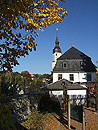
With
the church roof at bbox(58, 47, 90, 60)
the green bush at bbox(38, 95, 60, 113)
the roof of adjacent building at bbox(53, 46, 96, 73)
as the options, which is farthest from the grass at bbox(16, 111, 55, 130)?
the church roof at bbox(58, 47, 90, 60)

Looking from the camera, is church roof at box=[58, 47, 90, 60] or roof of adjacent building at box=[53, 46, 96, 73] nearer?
roof of adjacent building at box=[53, 46, 96, 73]

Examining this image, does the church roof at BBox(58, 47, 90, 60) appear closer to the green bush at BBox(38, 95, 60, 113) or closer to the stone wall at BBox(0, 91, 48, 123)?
the green bush at BBox(38, 95, 60, 113)

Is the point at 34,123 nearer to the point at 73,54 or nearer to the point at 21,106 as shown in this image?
the point at 21,106

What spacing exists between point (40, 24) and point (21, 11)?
0.56 m

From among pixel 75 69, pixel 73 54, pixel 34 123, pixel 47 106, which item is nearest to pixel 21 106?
pixel 34 123

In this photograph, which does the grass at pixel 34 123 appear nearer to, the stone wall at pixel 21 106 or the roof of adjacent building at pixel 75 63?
the stone wall at pixel 21 106

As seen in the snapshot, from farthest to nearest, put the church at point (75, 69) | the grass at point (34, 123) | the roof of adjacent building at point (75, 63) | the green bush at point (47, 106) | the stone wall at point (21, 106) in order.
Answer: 1. the roof of adjacent building at point (75, 63)
2. the church at point (75, 69)
3. the green bush at point (47, 106)
4. the stone wall at point (21, 106)
5. the grass at point (34, 123)

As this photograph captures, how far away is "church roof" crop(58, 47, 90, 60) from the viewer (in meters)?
25.3

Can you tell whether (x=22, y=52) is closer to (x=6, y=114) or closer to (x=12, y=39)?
(x=12, y=39)

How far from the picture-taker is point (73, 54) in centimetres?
2595

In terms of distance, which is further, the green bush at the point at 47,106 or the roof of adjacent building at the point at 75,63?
the roof of adjacent building at the point at 75,63

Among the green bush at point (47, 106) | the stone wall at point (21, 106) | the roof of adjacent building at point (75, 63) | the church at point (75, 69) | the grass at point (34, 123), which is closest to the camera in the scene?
the grass at point (34, 123)

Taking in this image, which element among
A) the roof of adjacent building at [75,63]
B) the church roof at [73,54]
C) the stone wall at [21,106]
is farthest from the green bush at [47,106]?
the church roof at [73,54]

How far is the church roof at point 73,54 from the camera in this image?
25.3 meters
